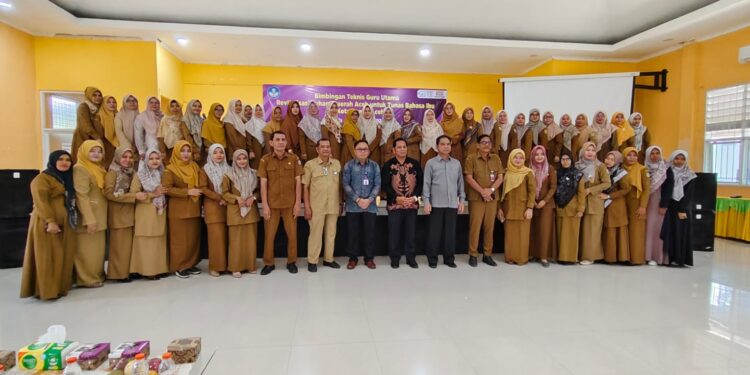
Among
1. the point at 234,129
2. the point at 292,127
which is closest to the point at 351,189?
the point at 292,127

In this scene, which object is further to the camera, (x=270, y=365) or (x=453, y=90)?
(x=453, y=90)

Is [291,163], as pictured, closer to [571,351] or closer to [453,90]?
[571,351]

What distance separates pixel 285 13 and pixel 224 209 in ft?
12.4

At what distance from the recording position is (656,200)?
466 cm

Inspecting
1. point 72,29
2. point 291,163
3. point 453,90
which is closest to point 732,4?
point 453,90

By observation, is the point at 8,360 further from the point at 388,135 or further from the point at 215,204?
the point at 388,135

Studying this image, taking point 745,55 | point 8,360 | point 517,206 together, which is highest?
point 745,55

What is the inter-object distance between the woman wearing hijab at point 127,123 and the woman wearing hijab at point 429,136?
353 centimetres

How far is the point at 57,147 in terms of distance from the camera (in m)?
6.73

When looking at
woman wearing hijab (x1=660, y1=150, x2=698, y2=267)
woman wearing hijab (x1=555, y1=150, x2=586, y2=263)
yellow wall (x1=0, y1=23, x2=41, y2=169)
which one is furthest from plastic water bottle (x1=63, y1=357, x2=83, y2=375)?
yellow wall (x1=0, y1=23, x2=41, y2=169)

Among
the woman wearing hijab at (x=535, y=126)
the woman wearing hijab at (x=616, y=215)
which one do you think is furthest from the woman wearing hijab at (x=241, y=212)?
the woman wearing hijab at (x=616, y=215)

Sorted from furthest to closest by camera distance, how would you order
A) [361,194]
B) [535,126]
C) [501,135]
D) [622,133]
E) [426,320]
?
[535,126]
[622,133]
[501,135]
[361,194]
[426,320]

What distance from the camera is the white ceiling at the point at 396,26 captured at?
19.2 feet

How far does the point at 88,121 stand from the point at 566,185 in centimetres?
560
